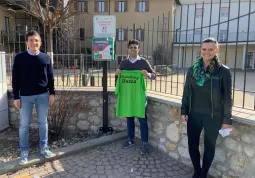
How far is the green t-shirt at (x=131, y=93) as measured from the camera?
12.3ft

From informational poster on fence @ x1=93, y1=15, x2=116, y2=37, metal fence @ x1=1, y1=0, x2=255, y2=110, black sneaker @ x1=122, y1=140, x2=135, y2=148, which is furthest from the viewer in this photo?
informational poster on fence @ x1=93, y1=15, x2=116, y2=37

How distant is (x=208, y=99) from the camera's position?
270 centimetres

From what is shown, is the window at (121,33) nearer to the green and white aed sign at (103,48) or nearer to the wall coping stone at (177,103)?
the green and white aed sign at (103,48)

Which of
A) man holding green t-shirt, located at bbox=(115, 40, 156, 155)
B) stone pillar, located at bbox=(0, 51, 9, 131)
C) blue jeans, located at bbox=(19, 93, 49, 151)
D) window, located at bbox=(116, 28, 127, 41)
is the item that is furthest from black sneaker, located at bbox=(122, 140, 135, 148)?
stone pillar, located at bbox=(0, 51, 9, 131)

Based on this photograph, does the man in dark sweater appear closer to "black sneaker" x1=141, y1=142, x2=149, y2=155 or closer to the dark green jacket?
"black sneaker" x1=141, y1=142, x2=149, y2=155

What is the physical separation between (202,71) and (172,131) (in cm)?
132

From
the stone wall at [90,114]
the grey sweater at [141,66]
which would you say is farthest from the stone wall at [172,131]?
the grey sweater at [141,66]

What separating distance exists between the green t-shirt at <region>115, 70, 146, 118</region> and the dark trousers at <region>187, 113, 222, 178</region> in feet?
3.25

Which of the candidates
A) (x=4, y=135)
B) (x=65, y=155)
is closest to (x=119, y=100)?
(x=65, y=155)

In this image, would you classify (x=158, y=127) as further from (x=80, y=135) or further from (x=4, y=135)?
(x=4, y=135)

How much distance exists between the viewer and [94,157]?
376cm

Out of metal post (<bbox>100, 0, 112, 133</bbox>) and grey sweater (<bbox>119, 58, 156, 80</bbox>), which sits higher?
grey sweater (<bbox>119, 58, 156, 80</bbox>)

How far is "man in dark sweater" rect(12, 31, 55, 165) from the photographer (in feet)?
10.5

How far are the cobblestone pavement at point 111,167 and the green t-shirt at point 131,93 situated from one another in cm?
70
